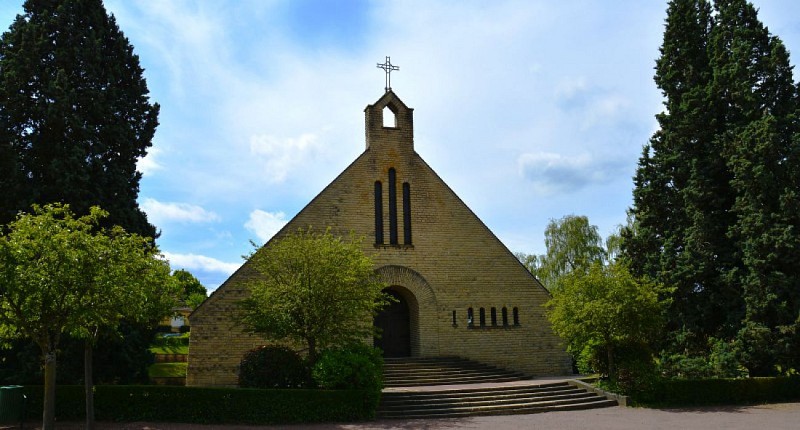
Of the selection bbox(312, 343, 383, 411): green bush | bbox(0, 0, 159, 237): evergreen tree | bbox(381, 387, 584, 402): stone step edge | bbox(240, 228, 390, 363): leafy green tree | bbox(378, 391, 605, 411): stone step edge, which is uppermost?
bbox(0, 0, 159, 237): evergreen tree

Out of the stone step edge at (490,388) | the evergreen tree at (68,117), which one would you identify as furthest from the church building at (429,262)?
the evergreen tree at (68,117)

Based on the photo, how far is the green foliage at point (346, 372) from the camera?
1745cm

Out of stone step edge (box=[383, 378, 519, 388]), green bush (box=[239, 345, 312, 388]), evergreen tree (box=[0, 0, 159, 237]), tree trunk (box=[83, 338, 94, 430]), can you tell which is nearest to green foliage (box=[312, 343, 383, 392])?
green bush (box=[239, 345, 312, 388])

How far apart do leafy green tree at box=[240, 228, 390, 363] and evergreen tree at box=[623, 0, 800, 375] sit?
44.6ft

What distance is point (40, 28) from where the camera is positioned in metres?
21.7

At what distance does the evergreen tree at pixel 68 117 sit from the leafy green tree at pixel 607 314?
17529mm

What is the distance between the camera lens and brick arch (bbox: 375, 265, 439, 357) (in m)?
24.9

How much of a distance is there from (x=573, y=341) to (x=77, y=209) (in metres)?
19.5

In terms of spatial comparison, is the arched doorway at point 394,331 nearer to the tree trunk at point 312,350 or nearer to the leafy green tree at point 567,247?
the tree trunk at point 312,350

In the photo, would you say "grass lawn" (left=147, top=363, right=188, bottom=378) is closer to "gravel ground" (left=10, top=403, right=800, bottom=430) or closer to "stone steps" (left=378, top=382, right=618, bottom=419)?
"gravel ground" (left=10, top=403, right=800, bottom=430)

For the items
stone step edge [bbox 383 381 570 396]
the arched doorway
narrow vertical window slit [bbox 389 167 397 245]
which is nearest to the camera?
stone step edge [bbox 383 381 570 396]

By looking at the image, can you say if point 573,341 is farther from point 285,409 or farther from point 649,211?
point 285,409

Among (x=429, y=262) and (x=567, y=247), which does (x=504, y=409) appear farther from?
(x=567, y=247)

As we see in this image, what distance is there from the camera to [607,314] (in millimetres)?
20078
